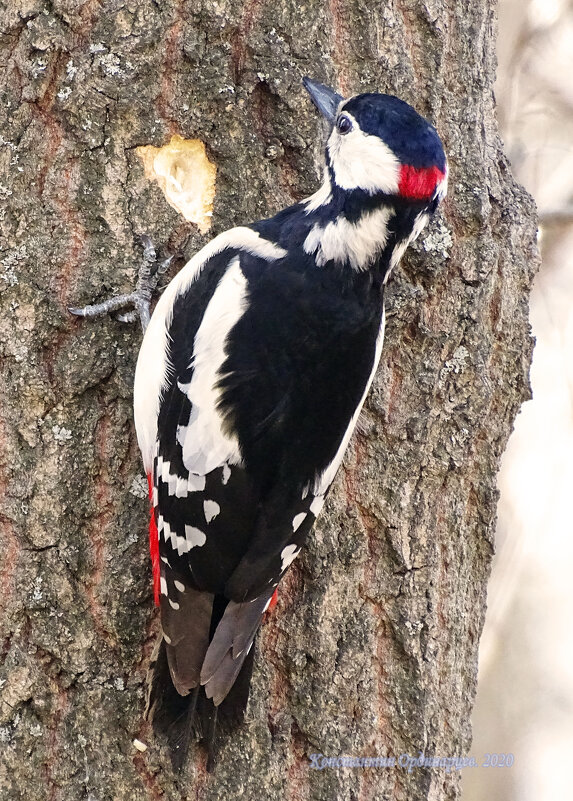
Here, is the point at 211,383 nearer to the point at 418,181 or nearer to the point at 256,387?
the point at 256,387

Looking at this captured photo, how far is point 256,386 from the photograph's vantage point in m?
1.73

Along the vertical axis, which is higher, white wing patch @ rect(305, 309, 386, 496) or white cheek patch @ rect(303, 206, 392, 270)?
white cheek patch @ rect(303, 206, 392, 270)

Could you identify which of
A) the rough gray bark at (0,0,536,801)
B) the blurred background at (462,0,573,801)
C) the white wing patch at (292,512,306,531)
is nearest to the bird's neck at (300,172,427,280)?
the rough gray bark at (0,0,536,801)

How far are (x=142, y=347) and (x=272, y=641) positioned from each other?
0.66 m

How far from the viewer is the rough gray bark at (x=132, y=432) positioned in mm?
1698

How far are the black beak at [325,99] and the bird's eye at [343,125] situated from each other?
0.05 ft

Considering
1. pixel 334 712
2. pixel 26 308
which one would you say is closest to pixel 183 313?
pixel 26 308

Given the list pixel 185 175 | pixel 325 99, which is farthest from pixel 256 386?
pixel 325 99

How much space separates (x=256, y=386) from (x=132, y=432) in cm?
28

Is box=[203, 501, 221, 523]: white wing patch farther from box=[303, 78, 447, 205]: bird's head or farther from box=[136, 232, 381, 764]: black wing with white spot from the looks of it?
box=[303, 78, 447, 205]: bird's head

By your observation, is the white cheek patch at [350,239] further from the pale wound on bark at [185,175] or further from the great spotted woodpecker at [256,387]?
the pale wound on bark at [185,175]

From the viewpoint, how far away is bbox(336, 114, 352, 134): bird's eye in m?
1.76

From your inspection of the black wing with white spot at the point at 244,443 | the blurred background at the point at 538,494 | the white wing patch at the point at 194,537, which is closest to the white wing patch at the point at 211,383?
the black wing with white spot at the point at 244,443

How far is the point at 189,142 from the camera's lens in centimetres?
184
